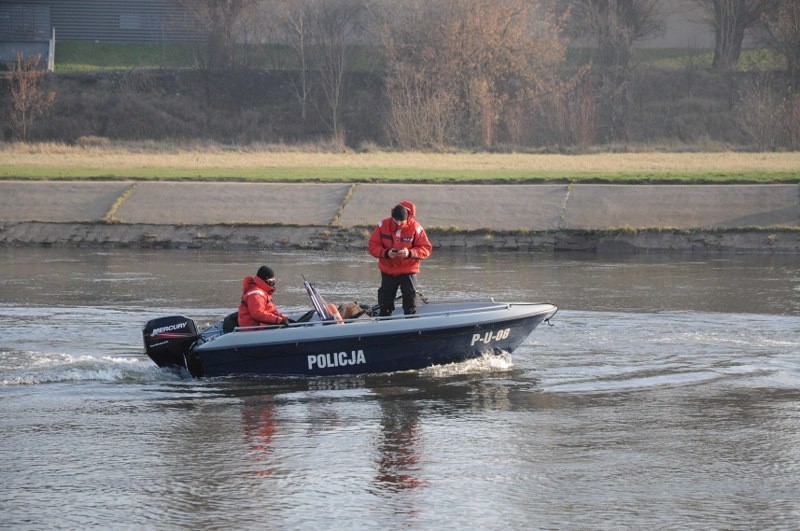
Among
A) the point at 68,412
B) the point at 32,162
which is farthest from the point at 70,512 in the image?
the point at 32,162

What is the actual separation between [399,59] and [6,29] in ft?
78.3

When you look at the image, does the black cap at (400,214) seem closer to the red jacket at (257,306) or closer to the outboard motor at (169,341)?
the red jacket at (257,306)

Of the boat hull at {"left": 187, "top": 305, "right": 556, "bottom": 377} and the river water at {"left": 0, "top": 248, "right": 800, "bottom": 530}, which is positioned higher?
the boat hull at {"left": 187, "top": 305, "right": 556, "bottom": 377}

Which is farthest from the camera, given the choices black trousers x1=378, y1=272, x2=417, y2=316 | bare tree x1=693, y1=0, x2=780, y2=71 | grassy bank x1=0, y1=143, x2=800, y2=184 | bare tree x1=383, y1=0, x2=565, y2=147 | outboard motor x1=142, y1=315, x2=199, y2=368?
bare tree x1=693, y1=0, x2=780, y2=71

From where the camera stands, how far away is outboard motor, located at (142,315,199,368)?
12.6 metres

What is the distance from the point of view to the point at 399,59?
50.6 meters

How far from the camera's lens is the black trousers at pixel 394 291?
13.7 metres

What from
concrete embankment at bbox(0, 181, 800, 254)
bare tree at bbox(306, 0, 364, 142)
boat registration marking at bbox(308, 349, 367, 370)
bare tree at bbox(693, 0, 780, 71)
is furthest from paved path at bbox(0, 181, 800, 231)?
bare tree at bbox(693, 0, 780, 71)

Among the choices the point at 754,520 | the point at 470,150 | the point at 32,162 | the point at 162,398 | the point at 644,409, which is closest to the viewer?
the point at 754,520

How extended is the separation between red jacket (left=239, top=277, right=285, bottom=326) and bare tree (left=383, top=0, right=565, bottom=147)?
31238 millimetres

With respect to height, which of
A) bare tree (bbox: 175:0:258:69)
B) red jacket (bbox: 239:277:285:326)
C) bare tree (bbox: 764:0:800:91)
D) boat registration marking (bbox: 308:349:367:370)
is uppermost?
bare tree (bbox: 175:0:258:69)

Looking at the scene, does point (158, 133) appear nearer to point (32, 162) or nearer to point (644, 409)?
point (32, 162)

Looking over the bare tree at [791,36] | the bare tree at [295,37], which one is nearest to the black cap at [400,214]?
the bare tree at [791,36]

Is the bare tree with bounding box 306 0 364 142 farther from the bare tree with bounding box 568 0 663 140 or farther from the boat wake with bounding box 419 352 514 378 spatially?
the boat wake with bounding box 419 352 514 378
